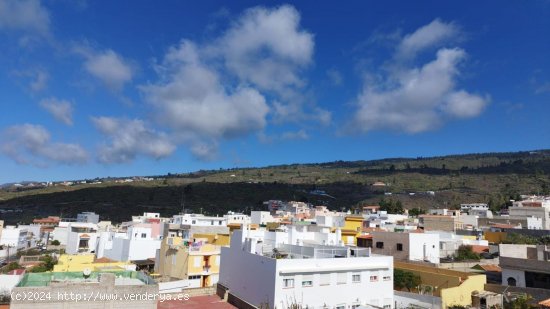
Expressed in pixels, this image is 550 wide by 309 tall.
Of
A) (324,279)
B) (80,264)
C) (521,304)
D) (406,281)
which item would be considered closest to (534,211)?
(406,281)

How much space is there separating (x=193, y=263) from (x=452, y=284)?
19.2 metres

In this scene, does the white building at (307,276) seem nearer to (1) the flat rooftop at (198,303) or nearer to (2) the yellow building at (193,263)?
(1) the flat rooftop at (198,303)

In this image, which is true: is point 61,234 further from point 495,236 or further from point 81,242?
point 495,236

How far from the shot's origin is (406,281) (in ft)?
98.3

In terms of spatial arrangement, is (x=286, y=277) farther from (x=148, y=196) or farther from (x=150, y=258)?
(x=148, y=196)

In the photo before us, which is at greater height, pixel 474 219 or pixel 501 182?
pixel 501 182

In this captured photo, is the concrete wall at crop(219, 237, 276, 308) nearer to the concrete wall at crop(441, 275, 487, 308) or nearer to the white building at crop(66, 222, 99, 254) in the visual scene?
the concrete wall at crop(441, 275, 487, 308)

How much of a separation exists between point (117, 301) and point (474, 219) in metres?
64.8

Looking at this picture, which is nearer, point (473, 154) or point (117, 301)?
point (117, 301)

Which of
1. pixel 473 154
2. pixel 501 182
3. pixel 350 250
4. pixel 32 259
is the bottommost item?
pixel 32 259

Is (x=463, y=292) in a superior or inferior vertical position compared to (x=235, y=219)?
inferior

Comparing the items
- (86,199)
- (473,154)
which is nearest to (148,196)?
(86,199)

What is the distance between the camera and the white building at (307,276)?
2320cm

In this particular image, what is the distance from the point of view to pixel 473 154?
198250 millimetres
